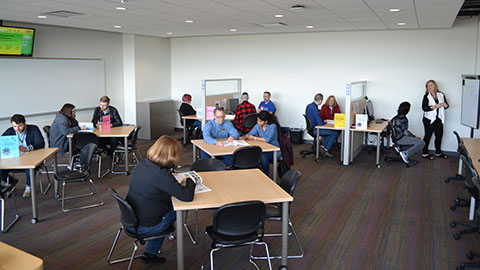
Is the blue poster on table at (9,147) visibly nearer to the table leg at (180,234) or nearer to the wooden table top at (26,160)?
the wooden table top at (26,160)

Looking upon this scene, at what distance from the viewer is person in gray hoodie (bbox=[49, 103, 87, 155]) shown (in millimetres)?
6871

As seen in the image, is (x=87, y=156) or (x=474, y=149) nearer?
(x=87, y=156)

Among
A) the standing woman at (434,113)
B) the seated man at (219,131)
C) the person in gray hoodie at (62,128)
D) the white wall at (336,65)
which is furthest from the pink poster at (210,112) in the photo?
the standing woman at (434,113)

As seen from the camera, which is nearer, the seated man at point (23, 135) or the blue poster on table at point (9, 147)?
the blue poster on table at point (9, 147)

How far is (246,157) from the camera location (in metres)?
5.51

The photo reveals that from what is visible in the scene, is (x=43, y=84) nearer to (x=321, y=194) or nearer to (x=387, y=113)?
(x=321, y=194)

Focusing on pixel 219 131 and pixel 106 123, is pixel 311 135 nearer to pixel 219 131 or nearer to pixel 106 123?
pixel 219 131

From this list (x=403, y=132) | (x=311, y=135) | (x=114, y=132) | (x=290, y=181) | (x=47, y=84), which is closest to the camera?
(x=290, y=181)

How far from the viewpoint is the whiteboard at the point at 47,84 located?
8.17 meters

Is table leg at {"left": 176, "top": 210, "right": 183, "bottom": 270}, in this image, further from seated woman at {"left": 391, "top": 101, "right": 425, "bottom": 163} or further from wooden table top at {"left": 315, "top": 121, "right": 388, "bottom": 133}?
seated woman at {"left": 391, "top": 101, "right": 425, "bottom": 163}

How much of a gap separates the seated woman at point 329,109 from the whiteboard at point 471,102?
264 cm

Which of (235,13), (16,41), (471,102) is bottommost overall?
(471,102)

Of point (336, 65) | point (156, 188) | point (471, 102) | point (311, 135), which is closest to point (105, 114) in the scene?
point (311, 135)

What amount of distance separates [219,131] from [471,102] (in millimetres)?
4811
